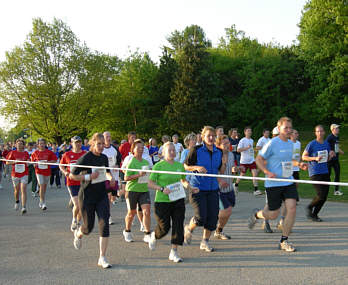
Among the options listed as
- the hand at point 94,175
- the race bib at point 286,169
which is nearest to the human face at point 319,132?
the race bib at point 286,169

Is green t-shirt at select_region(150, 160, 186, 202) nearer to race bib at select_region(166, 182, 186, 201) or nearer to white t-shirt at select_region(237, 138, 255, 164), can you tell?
race bib at select_region(166, 182, 186, 201)

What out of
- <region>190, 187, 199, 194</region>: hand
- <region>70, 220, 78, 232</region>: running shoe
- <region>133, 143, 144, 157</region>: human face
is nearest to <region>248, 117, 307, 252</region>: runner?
<region>190, 187, 199, 194</region>: hand

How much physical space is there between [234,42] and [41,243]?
58.3 metres

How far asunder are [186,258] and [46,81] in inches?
1334

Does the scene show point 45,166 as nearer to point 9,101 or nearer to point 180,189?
point 180,189

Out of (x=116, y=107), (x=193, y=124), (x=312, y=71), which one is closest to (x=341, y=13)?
(x=312, y=71)

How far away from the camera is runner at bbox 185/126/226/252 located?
6.01 metres

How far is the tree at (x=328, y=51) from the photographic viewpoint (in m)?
35.1

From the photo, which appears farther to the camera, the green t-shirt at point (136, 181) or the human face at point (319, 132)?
the human face at point (319, 132)

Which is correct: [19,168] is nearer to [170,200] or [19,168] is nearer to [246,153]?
[170,200]

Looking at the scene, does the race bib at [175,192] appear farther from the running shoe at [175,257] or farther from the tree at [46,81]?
the tree at [46,81]

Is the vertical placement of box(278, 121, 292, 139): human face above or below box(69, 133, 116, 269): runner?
above

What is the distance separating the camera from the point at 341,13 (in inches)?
1383

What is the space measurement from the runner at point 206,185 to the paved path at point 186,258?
47cm
